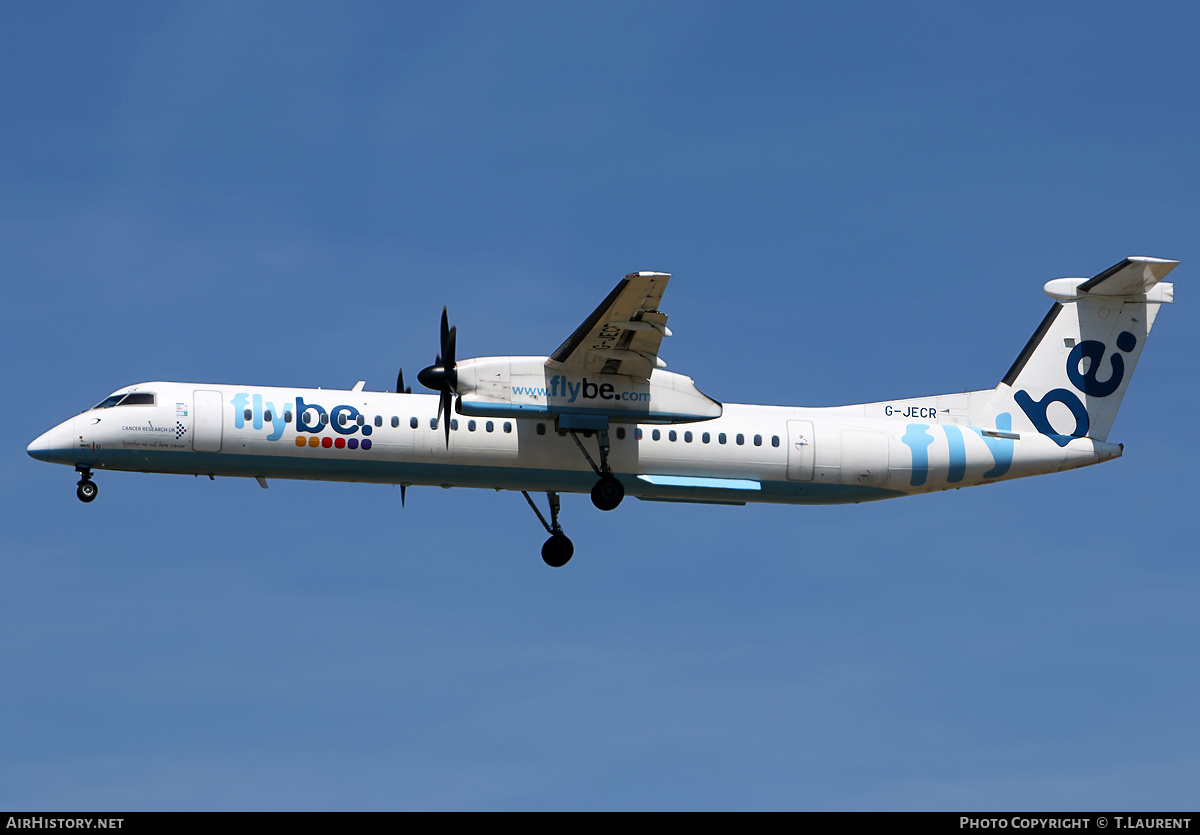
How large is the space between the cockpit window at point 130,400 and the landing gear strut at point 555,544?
698cm

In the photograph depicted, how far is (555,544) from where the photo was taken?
2681cm

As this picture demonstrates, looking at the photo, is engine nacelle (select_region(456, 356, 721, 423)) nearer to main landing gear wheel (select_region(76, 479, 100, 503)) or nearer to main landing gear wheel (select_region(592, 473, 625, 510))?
main landing gear wheel (select_region(592, 473, 625, 510))

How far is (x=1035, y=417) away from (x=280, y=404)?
1401cm

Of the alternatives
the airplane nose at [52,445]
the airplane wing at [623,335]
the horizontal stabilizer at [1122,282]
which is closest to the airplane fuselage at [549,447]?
the airplane nose at [52,445]

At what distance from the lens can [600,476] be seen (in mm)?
25109

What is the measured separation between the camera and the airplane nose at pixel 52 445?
24.0m

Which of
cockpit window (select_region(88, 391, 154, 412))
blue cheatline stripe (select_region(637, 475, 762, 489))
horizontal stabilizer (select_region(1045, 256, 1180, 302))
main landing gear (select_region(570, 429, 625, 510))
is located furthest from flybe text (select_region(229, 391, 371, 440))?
horizontal stabilizer (select_region(1045, 256, 1180, 302))

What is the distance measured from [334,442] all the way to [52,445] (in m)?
4.68

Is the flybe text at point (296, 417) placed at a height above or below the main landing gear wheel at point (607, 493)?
above

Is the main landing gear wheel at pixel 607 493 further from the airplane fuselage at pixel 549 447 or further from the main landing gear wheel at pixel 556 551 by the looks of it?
the main landing gear wheel at pixel 556 551

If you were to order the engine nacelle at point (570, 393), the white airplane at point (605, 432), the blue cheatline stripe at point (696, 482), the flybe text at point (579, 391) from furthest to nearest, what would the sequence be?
the blue cheatline stripe at point (696, 482) < the flybe text at point (579, 391) < the white airplane at point (605, 432) < the engine nacelle at point (570, 393)

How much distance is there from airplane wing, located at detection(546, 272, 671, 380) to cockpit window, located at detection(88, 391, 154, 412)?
22.4 ft
